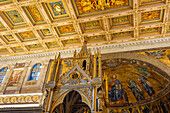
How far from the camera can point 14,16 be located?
10000 millimetres

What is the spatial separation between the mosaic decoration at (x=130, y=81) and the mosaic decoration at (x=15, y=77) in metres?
6.68

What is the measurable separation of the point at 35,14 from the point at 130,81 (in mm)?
8432

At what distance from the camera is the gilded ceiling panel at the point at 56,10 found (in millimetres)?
9045

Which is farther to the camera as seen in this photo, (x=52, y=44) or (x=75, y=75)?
(x=52, y=44)

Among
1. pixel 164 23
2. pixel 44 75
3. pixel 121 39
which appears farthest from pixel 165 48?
pixel 44 75

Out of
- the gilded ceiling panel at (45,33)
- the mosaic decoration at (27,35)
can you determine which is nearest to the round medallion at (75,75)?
the gilded ceiling panel at (45,33)

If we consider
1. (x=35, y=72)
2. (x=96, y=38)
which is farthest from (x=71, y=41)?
(x=35, y=72)

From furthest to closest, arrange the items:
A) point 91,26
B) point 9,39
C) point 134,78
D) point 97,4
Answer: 1. point 9,39
2. point 134,78
3. point 91,26
4. point 97,4

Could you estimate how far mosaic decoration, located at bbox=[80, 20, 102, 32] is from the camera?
1029 centimetres

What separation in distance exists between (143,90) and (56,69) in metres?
7.90

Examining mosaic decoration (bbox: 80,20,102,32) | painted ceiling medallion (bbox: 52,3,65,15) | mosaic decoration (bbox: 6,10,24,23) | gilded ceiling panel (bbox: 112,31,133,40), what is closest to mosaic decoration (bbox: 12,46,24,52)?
mosaic decoration (bbox: 6,10,24,23)

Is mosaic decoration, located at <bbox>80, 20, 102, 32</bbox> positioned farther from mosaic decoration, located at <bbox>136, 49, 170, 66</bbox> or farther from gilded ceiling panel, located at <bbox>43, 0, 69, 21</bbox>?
mosaic decoration, located at <bbox>136, 49, 170, 66</bbox>

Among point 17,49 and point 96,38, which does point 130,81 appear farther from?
point 17,49

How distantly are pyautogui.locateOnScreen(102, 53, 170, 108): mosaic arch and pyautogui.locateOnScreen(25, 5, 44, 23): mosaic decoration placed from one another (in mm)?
5238
